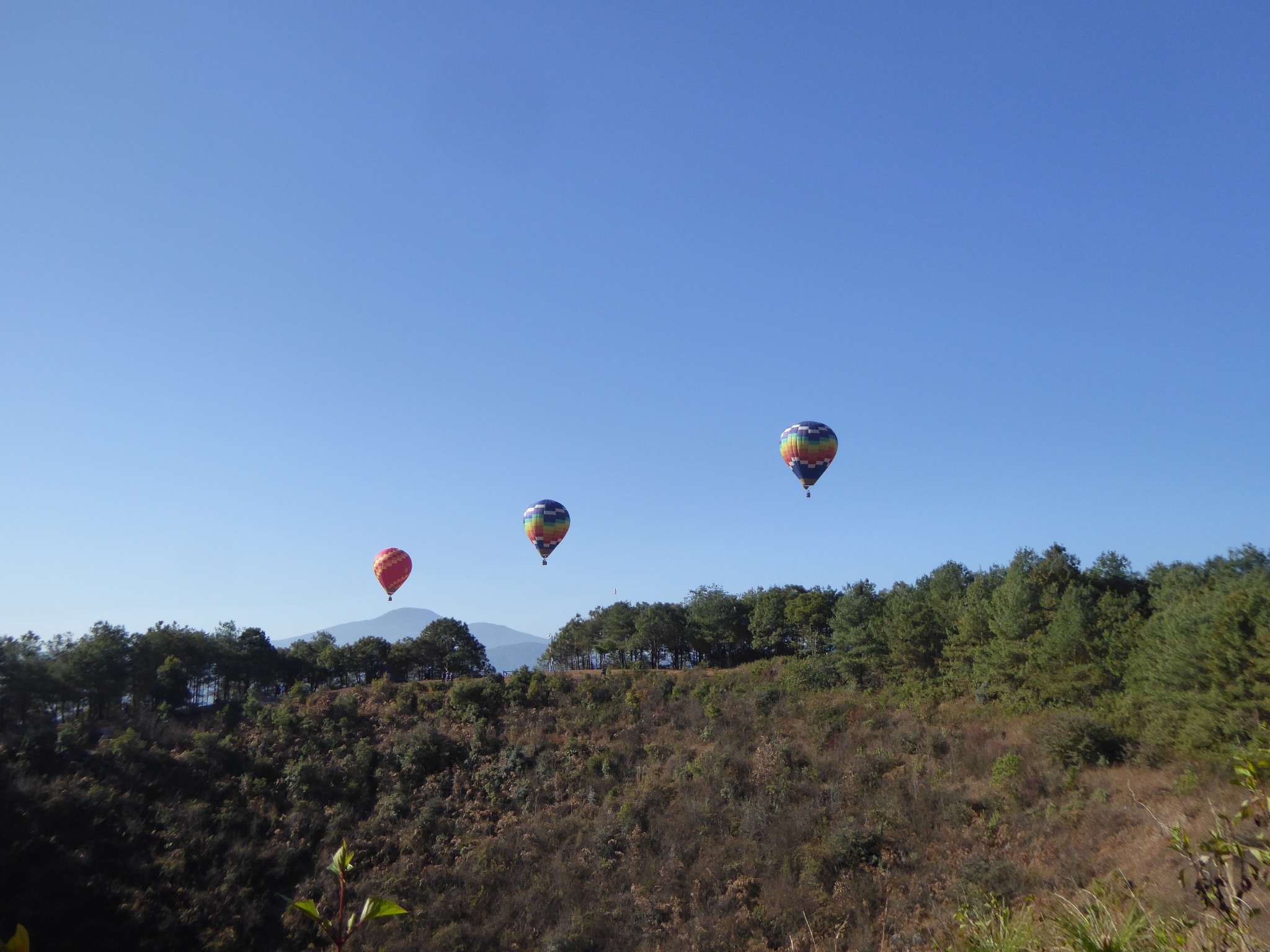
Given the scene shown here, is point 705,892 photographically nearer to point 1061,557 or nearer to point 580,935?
point 580,935

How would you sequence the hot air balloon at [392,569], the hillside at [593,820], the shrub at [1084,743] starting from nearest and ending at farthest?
the hillside at [593,820], the shrub at [1084,743], the hot air balloon at [392,569]

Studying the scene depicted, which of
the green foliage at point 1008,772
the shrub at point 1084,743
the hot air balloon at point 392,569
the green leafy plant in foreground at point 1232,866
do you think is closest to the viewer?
the green leafy plant in foreground at point 1232,866

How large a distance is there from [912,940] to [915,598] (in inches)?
852

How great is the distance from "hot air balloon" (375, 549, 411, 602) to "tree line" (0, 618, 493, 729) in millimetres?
11708

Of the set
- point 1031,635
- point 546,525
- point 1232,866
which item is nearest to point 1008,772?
point 1031,635

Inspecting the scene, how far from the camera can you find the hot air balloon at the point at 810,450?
28.3 meters

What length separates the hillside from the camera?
67.6 ft

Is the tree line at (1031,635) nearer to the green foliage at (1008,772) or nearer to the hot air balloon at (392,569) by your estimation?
the green foliage at (1008,772)

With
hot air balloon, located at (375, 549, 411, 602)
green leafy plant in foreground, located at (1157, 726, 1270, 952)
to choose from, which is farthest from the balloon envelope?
green leafy plant in foreground, located at (1157, 726, 1270, 952)

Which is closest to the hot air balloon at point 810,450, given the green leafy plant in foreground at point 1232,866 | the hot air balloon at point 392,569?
the hot air balloon at point 392,569

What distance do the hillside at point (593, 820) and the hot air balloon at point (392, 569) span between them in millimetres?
7316

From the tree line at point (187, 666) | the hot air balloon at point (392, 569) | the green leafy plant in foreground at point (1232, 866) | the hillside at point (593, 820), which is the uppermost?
the hot air balloon at point (392, 569)

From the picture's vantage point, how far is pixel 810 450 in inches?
1113

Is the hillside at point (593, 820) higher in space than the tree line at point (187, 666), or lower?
lower
